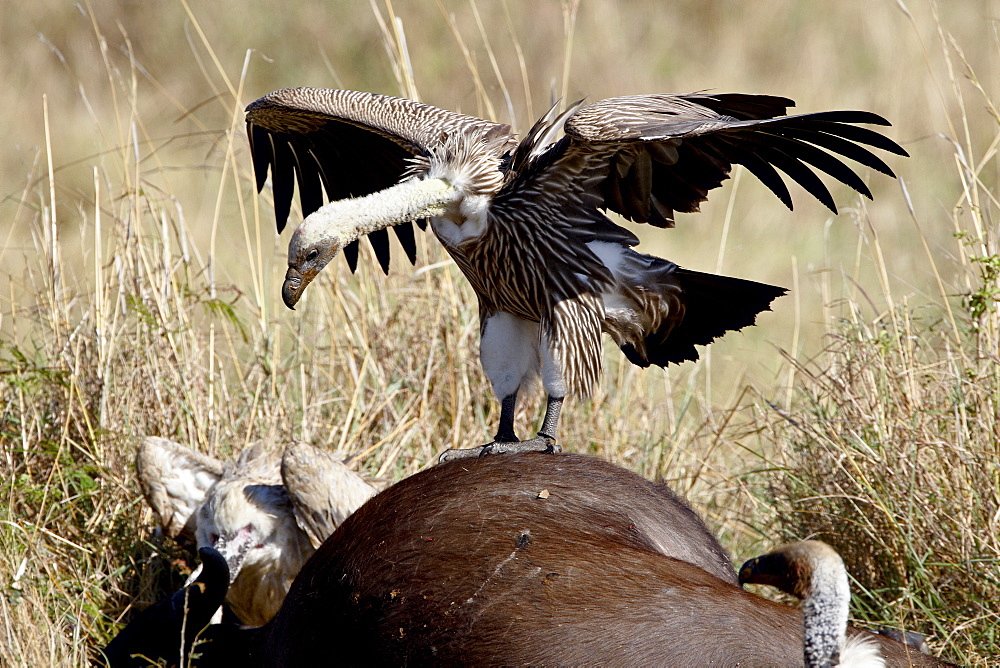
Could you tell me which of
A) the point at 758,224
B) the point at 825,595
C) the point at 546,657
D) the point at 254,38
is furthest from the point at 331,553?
the point at 254,38

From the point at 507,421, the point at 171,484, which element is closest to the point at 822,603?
the point at 507,421

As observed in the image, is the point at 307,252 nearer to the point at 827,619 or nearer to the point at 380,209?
the point at 380,209

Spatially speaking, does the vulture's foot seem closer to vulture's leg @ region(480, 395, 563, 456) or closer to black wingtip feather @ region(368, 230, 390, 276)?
vulture's leg @ region(480, 395, 563, 456)

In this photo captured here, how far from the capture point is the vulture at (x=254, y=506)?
330 cm

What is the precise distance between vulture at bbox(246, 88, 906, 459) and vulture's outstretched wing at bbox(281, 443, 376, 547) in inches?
13.6

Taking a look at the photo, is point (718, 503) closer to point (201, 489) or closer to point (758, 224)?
point (201, 489)

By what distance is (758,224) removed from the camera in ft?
27.1

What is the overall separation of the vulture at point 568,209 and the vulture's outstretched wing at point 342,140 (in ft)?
0.04

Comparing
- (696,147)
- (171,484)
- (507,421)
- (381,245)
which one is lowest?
(171,484)

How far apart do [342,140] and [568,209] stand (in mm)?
1030

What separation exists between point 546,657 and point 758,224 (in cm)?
659

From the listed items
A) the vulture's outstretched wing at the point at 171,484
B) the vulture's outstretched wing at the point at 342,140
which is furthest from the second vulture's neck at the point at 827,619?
the vulture's outstretched wing at the point at 171,484

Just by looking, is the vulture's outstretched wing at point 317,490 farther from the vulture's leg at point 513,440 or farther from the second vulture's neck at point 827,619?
the second vulture's neck at point 827,619

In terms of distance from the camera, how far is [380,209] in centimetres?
319
